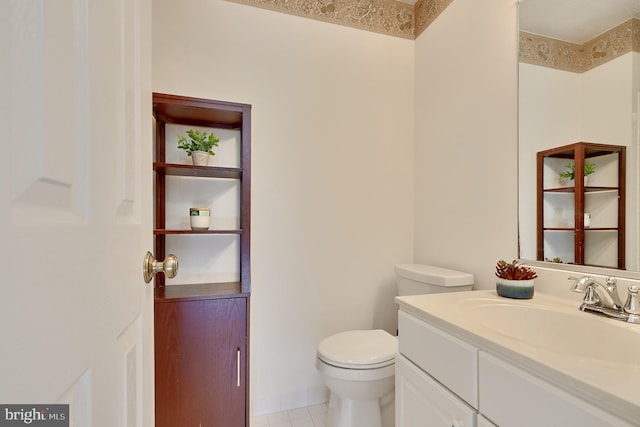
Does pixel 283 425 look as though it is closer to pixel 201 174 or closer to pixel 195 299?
pixel 195 299

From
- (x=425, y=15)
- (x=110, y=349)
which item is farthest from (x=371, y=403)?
(x=425, y=15)

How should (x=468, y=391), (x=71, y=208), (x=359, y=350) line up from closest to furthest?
1. (x=71, y=208)
2. (x=468, y=391)
3. (x=359, y=350)

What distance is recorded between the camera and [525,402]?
0.62 metres

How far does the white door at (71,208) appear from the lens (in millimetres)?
259

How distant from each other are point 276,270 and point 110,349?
1.25 metres

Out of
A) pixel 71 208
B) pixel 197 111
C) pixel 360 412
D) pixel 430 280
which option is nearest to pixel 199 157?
pixel 197 111

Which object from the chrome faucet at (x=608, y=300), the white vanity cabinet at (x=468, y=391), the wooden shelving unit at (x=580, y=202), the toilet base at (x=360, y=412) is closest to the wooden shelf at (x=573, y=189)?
the wooden shelving unit at (x=580, y=202)

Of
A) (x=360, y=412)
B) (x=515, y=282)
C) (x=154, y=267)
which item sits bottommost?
(x=360, y=412)

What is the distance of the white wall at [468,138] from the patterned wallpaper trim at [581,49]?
0.07m

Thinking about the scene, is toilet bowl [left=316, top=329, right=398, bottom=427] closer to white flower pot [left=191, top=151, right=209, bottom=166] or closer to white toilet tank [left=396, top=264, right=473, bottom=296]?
white toilet tank [left=396, top=264, right=473, bottom=296]

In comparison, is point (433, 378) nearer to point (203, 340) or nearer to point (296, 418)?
point (203, 340)

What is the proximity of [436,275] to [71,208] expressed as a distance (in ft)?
4.71

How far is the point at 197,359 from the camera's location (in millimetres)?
1300

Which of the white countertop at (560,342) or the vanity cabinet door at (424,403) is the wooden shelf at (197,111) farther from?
the vanity cabinet door at (424,403)
